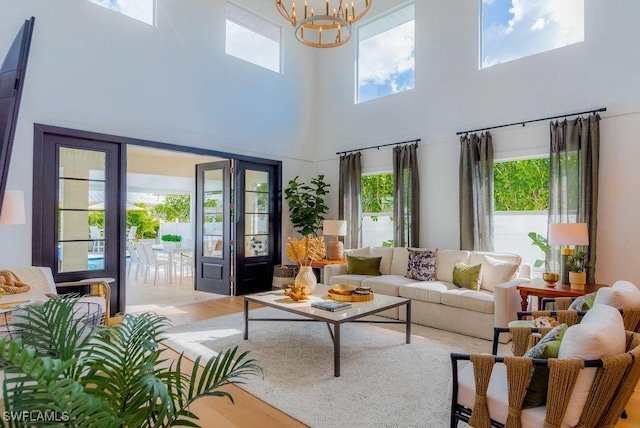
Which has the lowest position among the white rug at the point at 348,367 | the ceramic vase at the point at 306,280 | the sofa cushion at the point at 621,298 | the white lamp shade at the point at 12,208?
the white rug at the point at 348,367

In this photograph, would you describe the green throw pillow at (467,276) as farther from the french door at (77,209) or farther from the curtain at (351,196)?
the french door at (77,209)

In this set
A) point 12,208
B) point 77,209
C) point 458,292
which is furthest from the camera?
point 77,209

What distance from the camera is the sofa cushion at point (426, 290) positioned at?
4.36 meters

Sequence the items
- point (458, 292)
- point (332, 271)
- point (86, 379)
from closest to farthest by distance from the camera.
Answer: point (86, 379), point (458, 292), point (332, 271)

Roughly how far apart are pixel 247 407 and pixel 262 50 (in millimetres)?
5931

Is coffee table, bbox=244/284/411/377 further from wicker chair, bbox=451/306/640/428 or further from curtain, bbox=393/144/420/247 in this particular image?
curtain, bbox=393/144/420/247

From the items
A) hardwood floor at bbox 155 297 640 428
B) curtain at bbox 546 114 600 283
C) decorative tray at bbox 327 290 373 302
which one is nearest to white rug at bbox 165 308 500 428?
hardwood floor at bbox 155 297 640 428

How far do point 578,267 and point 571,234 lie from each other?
388mm

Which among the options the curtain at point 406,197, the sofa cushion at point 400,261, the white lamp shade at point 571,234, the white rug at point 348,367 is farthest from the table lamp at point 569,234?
the curtain at point 406,197

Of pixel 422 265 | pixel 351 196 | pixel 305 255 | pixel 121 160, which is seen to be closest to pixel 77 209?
pixel 121 160

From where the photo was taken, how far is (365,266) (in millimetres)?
5438

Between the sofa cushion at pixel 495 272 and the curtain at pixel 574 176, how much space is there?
603 millimetres

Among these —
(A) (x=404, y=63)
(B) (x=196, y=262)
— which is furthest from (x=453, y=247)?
(B) (x=196, y=262)

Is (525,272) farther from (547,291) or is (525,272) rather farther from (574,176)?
(574,176)
